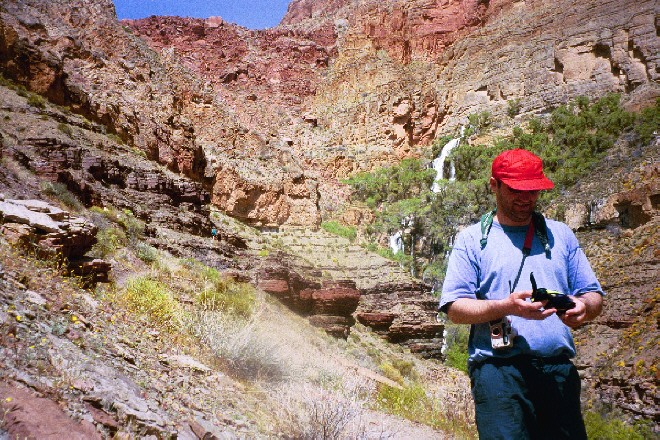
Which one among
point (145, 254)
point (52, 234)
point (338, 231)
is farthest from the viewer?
point (338, 231)

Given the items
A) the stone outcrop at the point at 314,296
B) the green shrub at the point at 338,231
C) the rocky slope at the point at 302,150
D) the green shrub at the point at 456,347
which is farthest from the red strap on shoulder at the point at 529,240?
the green shrub at the point at 338,231

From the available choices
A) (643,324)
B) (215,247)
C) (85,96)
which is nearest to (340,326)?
(215,247)

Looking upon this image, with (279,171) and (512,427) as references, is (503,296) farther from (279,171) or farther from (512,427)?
(279,171)

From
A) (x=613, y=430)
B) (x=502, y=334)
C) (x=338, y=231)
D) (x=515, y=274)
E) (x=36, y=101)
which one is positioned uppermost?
(x=36, y=101)

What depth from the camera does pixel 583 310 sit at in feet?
7.02

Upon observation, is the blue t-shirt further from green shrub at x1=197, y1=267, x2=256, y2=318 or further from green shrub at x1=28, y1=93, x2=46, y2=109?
green shrub at x1=28, y1=93, x2=46, y2=109

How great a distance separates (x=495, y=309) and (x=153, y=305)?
4.74m

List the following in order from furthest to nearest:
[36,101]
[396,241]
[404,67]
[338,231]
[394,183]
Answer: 1. [404,67]
2. [394,183]
3. [396,241]
4. [338,231]
5. [36,101]

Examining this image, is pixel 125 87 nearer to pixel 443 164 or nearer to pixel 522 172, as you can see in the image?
pixel 522 172

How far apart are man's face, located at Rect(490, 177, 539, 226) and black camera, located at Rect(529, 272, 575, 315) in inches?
15.8

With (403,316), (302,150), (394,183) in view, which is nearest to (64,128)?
(403,316)

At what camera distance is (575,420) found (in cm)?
215

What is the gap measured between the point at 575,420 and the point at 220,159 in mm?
21796

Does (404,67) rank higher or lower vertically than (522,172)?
higher
